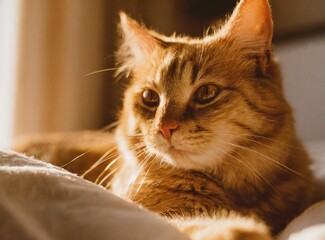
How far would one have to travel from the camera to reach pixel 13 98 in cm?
273

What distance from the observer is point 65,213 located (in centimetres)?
71

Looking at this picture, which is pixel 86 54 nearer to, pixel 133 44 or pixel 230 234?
pixel 133 44

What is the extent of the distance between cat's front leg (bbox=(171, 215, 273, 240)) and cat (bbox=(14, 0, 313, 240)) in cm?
7

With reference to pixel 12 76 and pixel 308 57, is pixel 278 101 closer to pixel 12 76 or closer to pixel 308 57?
pixel 308 57

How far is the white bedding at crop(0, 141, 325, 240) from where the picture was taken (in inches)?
26.7

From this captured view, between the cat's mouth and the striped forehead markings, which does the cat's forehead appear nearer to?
the striped forehead markings

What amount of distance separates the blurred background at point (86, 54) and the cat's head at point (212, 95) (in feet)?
3.82

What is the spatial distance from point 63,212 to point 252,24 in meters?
0.78

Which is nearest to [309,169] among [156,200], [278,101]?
[278,101]

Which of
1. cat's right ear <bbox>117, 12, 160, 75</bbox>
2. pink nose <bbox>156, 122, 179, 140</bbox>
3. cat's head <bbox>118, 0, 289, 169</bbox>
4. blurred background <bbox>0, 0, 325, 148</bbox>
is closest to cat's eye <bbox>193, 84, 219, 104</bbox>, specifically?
cat's head <bbox>118, 0, 289, 169</bbox>

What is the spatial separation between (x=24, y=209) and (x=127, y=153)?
2.12 ft

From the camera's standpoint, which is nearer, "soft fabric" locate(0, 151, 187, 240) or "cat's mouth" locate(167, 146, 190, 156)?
"soft fabric" locate(0, 151, 187, 240)

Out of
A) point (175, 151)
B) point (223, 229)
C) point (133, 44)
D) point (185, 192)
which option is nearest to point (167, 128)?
point (175, 151)

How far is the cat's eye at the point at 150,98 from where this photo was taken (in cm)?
131
